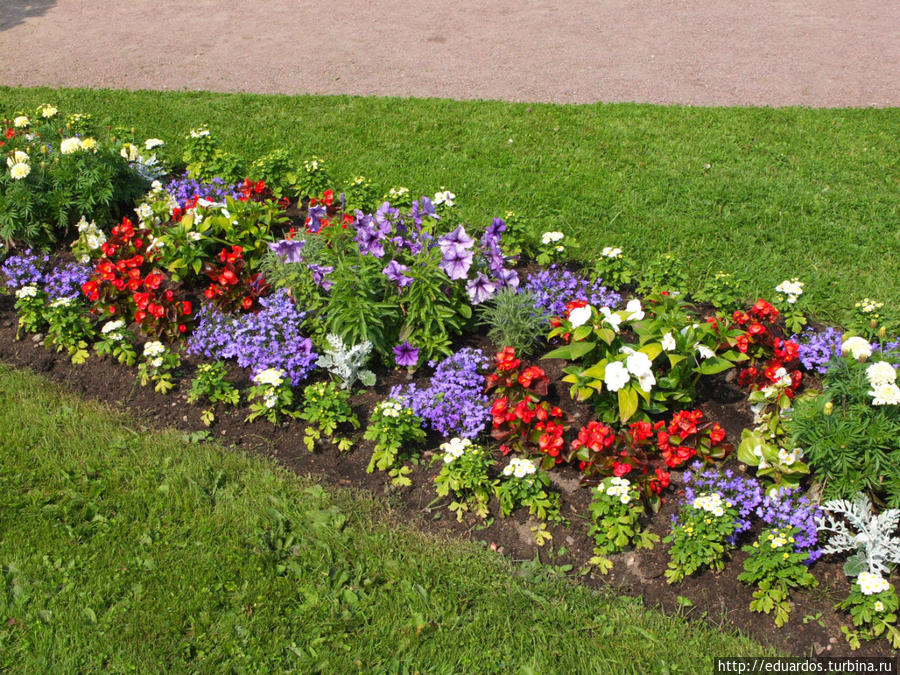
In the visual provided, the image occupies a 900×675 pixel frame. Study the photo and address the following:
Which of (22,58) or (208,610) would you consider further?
(22,58)

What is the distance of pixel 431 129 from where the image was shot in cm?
645

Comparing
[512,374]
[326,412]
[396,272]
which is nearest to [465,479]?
[512,374]

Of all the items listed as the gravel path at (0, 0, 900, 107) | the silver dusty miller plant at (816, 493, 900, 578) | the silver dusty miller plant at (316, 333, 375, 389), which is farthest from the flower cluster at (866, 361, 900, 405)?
the gravel path at (0, 0, 900, 107)

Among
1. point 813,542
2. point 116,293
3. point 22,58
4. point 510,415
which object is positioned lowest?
point 813,542

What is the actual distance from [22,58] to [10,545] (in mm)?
6541

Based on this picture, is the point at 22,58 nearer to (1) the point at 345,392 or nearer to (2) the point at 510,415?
(1) the point at 345,392

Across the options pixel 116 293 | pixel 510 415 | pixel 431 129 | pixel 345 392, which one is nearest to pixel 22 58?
pixel 431 129

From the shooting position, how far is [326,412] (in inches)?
141

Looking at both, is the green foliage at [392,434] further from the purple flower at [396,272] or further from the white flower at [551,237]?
the white flower at [551,237]

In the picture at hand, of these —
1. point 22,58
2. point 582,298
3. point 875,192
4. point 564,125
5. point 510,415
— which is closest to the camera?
point 510,415

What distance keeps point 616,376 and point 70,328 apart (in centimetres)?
292

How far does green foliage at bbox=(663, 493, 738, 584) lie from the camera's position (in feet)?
9.59

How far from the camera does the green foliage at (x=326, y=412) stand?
Result: 3557mm

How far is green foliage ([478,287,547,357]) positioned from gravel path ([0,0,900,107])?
3563 mm
